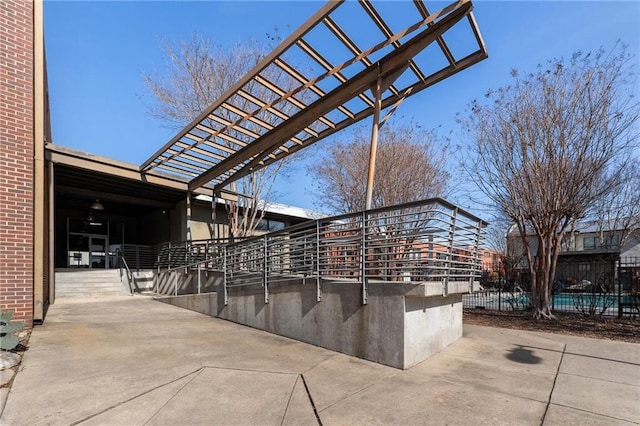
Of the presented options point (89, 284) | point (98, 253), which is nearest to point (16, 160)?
point (89, 284)

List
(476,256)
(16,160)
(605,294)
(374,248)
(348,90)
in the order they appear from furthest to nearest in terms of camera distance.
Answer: (605,294)
(348,90)
(476,256)
(16,160)
(374,248)

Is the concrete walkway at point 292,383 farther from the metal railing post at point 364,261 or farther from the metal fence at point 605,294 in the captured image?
the metal fence at point 605,294

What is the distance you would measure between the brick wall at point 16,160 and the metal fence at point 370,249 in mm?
3707

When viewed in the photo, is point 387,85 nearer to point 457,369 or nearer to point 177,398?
point 457,369

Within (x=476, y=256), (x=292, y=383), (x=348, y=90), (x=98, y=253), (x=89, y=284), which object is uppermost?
(x=348, y=90)

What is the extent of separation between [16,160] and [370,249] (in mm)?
6380

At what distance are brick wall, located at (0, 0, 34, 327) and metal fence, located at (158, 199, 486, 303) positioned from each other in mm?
3707

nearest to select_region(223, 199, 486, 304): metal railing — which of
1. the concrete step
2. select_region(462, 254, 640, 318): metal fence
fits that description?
select_region(462, 254, 640, 318): metal fence

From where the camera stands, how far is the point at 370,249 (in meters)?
6.82

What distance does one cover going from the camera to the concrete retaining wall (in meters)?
5.15

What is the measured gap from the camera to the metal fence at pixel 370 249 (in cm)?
534

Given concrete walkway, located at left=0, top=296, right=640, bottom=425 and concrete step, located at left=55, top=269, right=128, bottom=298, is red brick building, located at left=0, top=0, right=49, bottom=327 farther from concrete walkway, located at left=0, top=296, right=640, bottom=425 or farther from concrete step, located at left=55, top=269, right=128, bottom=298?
concrete step, located at left=55, top=269, right=128, bottom=298

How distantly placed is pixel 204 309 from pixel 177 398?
588 cm

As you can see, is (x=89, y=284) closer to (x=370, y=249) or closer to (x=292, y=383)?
(x=370, y=249)
